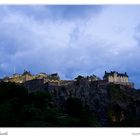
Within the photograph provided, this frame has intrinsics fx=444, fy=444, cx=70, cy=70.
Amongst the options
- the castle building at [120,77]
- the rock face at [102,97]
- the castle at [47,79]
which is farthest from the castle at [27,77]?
the castle building at [120,77]

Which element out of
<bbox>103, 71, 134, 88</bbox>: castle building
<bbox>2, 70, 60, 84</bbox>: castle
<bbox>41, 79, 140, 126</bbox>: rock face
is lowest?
<bbox>41, 79, 140, 126</bbox>: rock face

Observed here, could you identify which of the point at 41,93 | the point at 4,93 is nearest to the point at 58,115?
the point at 41,93

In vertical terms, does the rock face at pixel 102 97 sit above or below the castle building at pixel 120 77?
below

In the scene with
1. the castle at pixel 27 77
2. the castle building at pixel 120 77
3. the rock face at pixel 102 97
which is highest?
the castle at pixel 27 77

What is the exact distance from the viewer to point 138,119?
12.4 ft

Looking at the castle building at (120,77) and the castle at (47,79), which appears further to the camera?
the castle at (47,79)

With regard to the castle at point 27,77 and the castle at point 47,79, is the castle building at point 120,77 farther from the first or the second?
the castle at point 27,77

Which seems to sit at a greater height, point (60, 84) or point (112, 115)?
point (60, 84)

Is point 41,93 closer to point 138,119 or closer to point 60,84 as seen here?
point 60,84

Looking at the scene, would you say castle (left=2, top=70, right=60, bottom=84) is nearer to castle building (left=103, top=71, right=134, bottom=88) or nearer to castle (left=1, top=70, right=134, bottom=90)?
castle (left=1, top=70, right=134, bottom=90)

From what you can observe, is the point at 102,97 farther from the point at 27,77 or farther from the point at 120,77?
the point at 27,77

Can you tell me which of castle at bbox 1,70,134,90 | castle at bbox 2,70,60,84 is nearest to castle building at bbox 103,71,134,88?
castle at bbox 1,70,134,90
